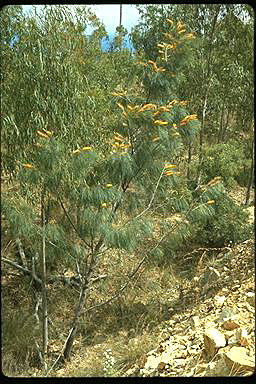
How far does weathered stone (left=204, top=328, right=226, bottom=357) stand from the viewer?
1.65m

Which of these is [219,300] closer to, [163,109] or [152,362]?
[152,362]

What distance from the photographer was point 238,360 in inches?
57.7

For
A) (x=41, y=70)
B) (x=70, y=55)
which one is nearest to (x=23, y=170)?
(x=41, y=70)

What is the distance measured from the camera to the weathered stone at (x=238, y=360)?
4.77 ft

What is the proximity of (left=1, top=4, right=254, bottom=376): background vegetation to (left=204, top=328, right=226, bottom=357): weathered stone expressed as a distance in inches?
13.0

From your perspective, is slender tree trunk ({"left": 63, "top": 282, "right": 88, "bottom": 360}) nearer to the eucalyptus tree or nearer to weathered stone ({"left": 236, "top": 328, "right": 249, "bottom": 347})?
the eucalyptus tree

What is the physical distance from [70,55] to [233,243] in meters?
2.01

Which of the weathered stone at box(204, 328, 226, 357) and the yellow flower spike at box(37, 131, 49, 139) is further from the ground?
the yellow flower spike at box(37, 131, 49, 139)

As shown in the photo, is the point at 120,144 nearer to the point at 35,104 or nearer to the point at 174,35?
the point at 35,104

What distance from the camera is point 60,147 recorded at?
6.06 ft

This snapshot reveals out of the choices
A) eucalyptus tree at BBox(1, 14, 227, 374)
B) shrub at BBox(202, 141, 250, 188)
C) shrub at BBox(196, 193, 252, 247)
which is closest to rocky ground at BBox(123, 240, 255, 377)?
eucalyptus tree at BBox(1, 14, 227, 374)

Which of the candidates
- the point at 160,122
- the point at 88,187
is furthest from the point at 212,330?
the point at 160,122

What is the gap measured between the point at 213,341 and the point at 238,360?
203mm

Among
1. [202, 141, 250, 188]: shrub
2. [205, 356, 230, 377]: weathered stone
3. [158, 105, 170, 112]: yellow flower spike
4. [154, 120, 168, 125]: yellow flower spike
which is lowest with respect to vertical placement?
[205, 356, 230, 377]: weathered stone
